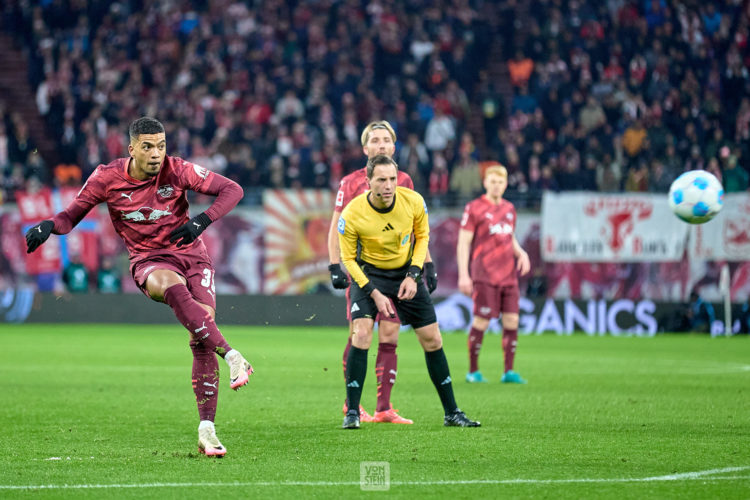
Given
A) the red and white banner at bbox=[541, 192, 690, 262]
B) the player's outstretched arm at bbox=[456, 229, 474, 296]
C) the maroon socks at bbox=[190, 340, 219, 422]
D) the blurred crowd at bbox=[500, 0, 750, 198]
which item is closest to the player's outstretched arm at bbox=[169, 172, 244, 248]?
the maroon socks at bbox=[190, 340, 219, 422]

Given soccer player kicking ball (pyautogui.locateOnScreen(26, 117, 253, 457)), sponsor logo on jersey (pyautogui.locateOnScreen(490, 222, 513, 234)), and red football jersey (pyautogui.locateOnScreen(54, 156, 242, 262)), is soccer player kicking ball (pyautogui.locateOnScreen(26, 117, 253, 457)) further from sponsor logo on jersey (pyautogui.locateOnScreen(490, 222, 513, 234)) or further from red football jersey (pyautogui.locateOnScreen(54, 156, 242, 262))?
sponsor logo on jersey (pyautogui.locateOnScreen(490, 222, 513, 234))

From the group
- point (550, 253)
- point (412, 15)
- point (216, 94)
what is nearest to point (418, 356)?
point (550, 253)

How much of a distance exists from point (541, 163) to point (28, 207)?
1084 cm

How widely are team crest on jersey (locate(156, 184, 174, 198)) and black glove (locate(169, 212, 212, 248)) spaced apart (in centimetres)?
40

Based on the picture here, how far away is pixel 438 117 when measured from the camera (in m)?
26.2

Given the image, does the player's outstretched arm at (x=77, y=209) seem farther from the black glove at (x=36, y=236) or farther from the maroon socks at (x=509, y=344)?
the maroon socks at (x=509, y=344)

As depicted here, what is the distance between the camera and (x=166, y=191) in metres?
7.66

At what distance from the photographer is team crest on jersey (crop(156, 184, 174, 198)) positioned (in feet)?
25.1

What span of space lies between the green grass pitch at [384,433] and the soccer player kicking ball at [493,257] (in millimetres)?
720

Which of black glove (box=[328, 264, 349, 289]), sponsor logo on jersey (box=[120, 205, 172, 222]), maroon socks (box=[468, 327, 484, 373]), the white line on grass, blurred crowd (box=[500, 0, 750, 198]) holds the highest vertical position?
blurred crowd (box=[500, 0, 750, 198])

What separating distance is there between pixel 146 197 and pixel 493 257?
653cm

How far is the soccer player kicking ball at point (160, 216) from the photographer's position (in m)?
7.42

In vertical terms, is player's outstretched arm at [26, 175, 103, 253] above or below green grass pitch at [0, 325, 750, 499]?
above

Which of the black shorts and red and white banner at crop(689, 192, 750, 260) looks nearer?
the black shorts
